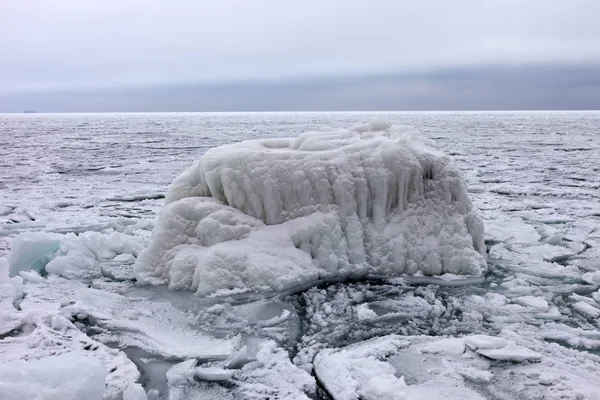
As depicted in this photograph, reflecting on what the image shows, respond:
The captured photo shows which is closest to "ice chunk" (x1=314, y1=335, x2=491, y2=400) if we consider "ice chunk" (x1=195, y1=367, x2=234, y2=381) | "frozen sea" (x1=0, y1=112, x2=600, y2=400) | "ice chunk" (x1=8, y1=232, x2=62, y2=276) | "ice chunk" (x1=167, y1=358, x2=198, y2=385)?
"frozen sea" (x1=0, y1=112, x2=600, y2=400)

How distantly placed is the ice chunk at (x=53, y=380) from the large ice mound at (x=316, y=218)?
2.22m

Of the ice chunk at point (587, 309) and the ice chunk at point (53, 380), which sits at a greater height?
the ice chunk at point (53, 380)

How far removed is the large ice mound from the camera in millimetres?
5168

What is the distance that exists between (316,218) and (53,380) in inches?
135

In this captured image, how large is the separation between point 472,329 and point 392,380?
125 centimetres

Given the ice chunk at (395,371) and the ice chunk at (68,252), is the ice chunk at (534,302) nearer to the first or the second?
the ice chunk at (395,371)

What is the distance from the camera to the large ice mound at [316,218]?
17.0 feet

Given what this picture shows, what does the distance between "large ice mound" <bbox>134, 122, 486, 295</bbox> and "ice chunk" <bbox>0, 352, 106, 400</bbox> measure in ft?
7.28

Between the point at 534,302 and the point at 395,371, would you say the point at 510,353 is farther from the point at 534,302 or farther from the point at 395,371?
the point at 534,302

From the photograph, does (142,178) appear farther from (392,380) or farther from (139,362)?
(392,380)

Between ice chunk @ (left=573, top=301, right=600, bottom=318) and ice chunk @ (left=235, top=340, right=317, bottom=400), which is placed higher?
ice chunk @ (left=573, top=301, right=600, bottom=318)

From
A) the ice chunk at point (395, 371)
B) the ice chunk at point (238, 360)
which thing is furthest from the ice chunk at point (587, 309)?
the ice chunk at point (238, 360)

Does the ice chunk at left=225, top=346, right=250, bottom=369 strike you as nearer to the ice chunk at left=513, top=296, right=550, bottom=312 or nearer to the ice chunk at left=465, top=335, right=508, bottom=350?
the ice chunk at left=465, top=335, right=508, bottom=350

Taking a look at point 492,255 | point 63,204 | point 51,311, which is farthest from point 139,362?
point 63,204
